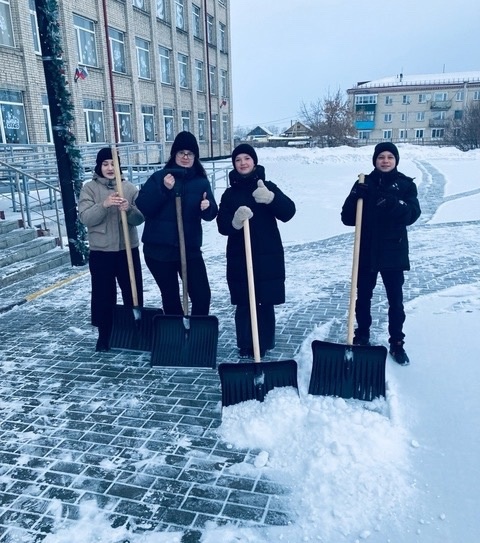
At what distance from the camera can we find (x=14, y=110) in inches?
629

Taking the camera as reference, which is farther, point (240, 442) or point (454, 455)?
point (240, 442)

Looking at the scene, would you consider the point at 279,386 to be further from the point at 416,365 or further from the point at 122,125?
the point at 122,125

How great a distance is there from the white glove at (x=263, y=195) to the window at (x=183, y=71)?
2657 cm

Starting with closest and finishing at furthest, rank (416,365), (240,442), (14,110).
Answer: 1. (240,442)
2. (416,365)
3. (14,110)

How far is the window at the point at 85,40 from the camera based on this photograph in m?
19.2

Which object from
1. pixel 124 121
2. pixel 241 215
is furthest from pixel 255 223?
pixel 124 121

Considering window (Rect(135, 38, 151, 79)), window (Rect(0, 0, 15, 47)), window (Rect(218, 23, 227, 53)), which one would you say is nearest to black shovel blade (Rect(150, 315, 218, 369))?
window (Rect(0, 0, 15, 47))

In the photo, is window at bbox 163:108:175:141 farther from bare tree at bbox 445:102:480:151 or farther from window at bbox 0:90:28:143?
bare tree at bbox 445:102:480:151

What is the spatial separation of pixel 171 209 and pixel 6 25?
1507cm

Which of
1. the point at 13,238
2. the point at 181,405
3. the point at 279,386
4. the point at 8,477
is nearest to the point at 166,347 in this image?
the point at 181,405

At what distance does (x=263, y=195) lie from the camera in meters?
3.71

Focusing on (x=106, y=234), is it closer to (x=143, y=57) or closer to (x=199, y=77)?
(x=143, y=57)

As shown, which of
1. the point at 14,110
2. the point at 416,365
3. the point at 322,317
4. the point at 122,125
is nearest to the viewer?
the point at 416,365

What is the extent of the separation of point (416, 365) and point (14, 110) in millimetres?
16035
